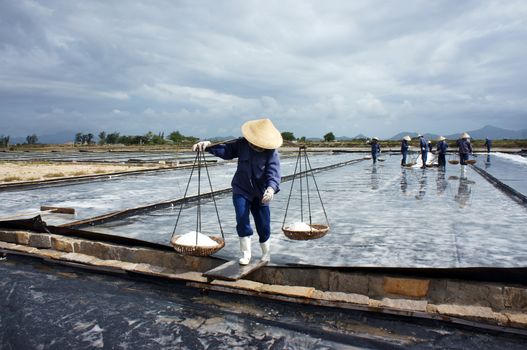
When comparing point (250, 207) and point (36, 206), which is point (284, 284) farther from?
point (36, 206)

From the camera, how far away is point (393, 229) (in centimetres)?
507

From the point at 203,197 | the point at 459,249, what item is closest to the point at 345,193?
the point at 203,197

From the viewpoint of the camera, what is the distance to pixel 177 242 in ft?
11.7

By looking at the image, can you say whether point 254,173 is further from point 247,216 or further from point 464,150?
point 464,150

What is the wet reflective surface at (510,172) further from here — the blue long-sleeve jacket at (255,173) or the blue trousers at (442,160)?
the blue long-sleeve jacket at (255,173)

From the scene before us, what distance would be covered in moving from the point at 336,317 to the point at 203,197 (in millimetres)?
5769

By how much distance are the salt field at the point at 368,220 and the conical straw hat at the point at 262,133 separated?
3.61 ft

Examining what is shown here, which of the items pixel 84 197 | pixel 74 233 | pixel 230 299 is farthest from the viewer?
pixel 84 197

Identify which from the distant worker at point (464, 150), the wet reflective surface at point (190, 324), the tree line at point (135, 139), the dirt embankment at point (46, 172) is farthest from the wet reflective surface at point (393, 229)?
the tree line at point (135, 139)

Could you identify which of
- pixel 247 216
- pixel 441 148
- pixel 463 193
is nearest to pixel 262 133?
pixel 247 216

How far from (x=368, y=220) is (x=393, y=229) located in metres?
0.64

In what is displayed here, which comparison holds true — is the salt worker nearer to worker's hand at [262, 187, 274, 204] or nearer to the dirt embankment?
worker's hand at [262, 187, 274, 204]

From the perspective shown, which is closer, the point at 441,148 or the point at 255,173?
the point at 255,173

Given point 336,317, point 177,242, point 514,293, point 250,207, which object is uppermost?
point 250,207
